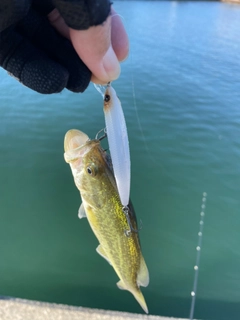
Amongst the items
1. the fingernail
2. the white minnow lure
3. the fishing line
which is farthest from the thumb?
the fishing line

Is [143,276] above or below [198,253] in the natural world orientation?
above

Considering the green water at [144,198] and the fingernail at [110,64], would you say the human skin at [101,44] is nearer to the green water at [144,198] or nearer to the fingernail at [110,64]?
the fingernail at [110,64]

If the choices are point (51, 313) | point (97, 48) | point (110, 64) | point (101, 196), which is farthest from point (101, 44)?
point (51, 313)

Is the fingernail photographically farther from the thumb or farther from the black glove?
the black glove

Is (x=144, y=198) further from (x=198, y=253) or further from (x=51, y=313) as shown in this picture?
(x=51, y=313)

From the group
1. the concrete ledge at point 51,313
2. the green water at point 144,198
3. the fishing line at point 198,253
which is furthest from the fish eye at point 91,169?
the green water at point 144,198

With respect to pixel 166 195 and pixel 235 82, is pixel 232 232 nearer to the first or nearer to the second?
pixel 166 195
